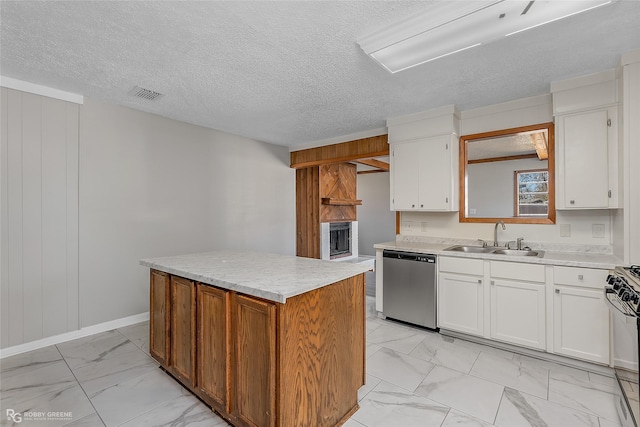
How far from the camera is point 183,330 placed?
204 centimetres

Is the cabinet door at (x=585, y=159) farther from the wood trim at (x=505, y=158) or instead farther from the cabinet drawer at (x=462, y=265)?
the cabinet drawer at (x=462, y=265)

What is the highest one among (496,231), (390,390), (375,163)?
(375,163)

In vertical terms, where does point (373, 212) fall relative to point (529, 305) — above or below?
above

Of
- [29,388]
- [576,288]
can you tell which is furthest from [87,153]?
[576,288]

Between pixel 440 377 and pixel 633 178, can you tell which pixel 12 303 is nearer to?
pixel 440 377

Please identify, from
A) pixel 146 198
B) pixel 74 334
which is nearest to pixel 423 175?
pixel 146 198

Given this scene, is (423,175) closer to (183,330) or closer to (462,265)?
(462,265)

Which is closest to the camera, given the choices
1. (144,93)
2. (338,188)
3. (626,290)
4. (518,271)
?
(626,290)

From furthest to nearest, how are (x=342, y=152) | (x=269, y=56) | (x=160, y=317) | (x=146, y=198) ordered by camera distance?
(x=342, y=152) < (x=146, y=198) < (x=160, y=317) < (x=269, y=56)

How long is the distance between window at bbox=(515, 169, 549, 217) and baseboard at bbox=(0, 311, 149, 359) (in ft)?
14.6

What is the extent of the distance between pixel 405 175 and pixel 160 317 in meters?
2.94

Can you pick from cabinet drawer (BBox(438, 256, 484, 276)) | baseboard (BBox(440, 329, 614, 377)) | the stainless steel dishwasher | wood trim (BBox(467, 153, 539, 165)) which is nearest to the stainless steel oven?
baseboard (BBox(440, 329, 614, 377))

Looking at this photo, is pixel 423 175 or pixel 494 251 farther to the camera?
pixel 423 175

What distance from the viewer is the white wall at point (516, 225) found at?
2.73 meters
